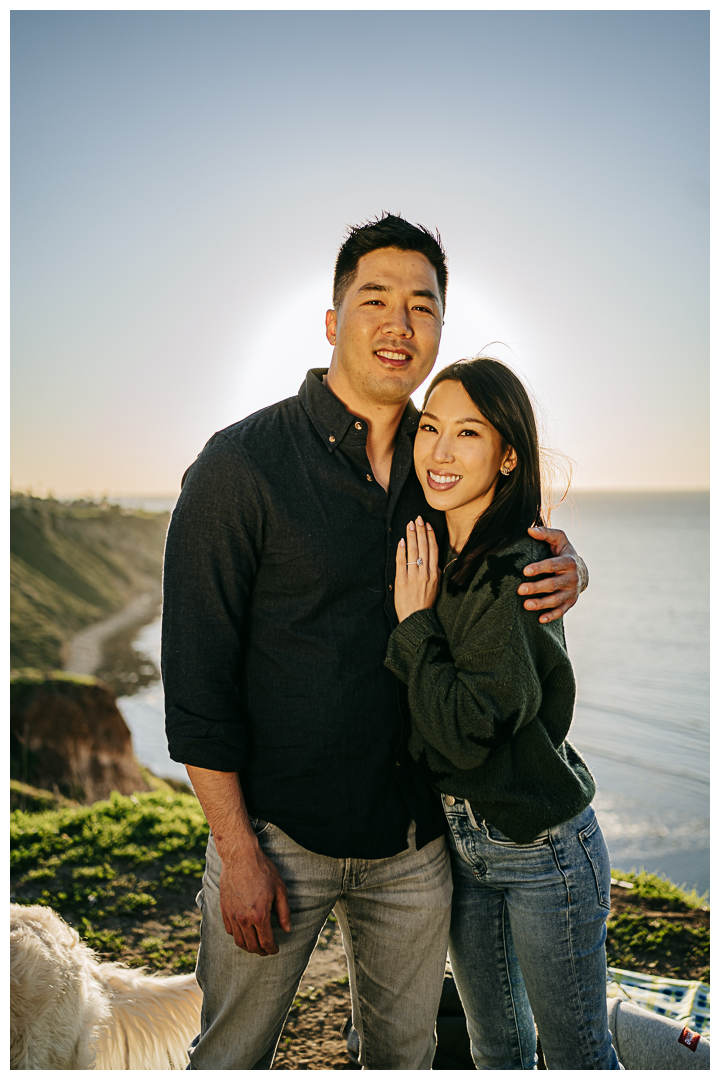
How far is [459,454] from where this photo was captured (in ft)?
7.79

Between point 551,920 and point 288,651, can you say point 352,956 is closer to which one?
point 551,920

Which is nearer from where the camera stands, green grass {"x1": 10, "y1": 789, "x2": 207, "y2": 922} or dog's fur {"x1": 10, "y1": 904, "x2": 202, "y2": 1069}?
dog's fur {"x1": 10, "y1": 904, "x2": 202, "y2": 1069}

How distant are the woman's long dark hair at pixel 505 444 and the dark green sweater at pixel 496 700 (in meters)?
0.09

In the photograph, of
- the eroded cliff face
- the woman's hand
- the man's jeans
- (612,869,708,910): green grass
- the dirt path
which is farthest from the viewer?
the dirt path

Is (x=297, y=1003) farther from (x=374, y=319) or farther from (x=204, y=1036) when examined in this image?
(x=374, y=319)

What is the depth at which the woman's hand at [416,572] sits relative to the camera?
2.27 meters

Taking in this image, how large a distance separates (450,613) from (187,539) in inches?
34.1

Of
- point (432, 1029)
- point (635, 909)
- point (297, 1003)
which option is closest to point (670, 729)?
point (635, 909)

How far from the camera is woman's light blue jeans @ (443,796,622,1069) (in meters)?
2.17

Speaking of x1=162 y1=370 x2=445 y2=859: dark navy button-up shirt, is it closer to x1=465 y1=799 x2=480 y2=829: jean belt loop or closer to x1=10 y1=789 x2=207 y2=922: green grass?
x1=465 y1=799 x2=480 y2=829: jean belt loop

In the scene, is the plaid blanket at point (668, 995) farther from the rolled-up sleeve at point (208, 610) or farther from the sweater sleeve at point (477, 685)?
the rolled-up sleeve at point (208, 610)

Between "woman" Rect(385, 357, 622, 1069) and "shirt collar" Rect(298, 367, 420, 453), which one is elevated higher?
"shirt collar" Rect(298, 367, 420, 453)

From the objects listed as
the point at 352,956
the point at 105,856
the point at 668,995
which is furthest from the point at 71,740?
the point at 668,995

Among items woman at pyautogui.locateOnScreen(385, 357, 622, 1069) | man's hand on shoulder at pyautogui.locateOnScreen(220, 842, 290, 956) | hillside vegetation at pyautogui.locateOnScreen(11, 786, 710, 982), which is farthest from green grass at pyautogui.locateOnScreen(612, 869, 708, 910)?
man's hand on shoulder at pyautogui.locateOnScreen(220, 842, 290, 956)
